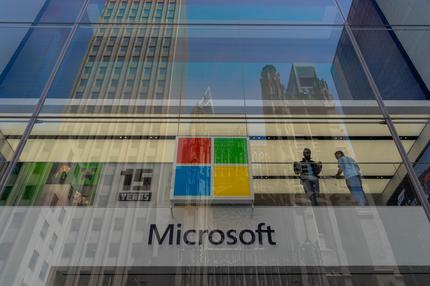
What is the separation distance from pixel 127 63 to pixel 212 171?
198 cm

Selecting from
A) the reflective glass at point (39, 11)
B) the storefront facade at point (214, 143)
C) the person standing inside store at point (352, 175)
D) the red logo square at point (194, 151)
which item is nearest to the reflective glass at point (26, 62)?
the storefront facade at point (214, 143)

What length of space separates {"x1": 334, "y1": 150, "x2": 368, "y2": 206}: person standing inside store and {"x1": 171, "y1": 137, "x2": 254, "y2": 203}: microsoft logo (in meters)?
0.93

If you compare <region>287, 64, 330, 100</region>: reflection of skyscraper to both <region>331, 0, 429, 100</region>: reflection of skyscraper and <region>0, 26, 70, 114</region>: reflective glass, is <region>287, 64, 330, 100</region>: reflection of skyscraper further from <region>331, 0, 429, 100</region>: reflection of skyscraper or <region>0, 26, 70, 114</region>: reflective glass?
<region>0, 26, 70, 114</region>: reflective glass

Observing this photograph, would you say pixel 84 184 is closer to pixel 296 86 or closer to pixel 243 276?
pixel 243 276

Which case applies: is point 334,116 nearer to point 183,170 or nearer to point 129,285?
point 183,170

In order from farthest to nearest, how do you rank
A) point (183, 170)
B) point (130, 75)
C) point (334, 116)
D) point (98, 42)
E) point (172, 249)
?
point (98, 42) → point (130, 75) → point (334, 116) → point (183, 170) → point (172, 249)

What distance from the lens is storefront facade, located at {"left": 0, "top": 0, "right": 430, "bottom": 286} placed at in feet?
9.00

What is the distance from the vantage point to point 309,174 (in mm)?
3445

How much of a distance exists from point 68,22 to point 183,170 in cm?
299

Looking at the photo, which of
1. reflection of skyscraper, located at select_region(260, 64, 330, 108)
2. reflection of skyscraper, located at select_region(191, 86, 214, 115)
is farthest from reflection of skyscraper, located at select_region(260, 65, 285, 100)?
reflection of skyscraper, located at select_region(191, 86, 214, 115)

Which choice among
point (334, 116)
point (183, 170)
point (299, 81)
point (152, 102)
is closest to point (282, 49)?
point (299, 81)

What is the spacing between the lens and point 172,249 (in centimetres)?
283

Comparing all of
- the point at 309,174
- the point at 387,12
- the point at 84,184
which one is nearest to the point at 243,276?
the point at 309,174

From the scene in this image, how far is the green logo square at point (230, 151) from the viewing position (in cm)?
348
